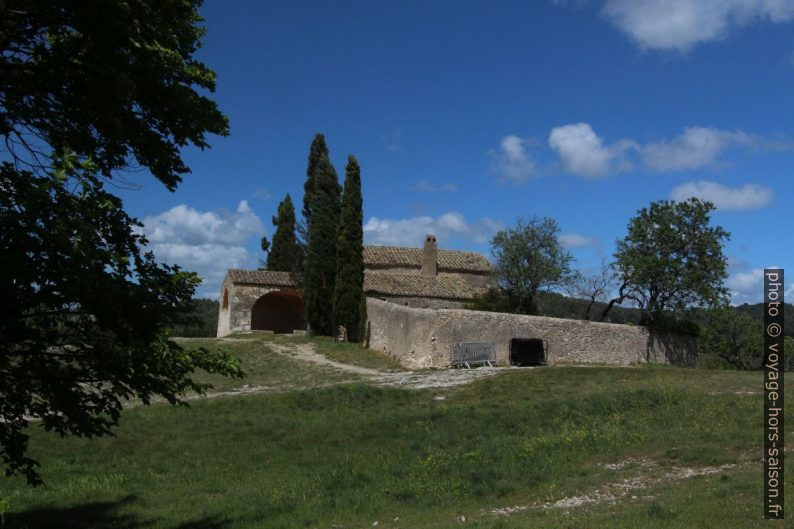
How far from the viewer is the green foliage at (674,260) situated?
1213 inches

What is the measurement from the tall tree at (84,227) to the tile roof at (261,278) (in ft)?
107

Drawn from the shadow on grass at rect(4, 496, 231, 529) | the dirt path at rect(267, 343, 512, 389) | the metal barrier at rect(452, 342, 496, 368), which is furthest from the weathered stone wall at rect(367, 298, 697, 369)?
the shadow on grass at rect(4, 496, 231, 529)

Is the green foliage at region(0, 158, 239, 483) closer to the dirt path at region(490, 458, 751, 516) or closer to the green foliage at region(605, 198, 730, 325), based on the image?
the dirt path at region(490, 458, 751, 516)

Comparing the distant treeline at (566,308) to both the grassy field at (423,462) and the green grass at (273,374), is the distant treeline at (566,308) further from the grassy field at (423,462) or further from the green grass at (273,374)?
the grassy field at (423,462)

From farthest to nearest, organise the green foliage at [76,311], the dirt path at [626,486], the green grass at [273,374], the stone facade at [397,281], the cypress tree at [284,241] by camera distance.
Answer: the cypress tree at [284,241]
the stone facade at [397,281]
the green grass at [273,374]
the dirt path at [626,486]
the green foliage at [76,311]

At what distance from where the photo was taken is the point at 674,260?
31.0 metres

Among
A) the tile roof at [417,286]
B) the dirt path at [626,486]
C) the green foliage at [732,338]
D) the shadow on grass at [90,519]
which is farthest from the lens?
the tile roof at [417,286]

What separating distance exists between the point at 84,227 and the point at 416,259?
A: 35666 mm

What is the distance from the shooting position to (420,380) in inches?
838

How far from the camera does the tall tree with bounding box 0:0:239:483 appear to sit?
5898 mm

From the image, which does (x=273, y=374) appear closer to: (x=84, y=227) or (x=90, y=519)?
(x=90, y=519)

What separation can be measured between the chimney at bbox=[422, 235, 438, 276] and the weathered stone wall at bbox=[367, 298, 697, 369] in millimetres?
10399

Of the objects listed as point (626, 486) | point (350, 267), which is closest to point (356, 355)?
point (350, 267)

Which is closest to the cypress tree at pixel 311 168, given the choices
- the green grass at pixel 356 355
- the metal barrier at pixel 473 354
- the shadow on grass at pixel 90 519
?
the green grass at pixel 356 355
